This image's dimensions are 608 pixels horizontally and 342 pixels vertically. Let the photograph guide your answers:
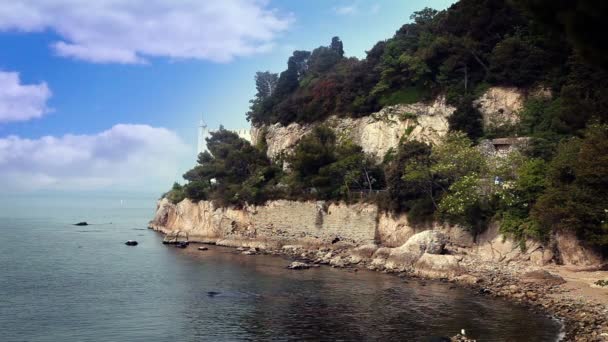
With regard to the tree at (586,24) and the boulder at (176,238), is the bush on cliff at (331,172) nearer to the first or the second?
the boulder at (176,238)

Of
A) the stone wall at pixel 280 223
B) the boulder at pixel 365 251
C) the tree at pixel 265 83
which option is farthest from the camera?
the tree at pixel 265 83

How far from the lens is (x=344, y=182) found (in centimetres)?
5388

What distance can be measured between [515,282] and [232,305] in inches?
687

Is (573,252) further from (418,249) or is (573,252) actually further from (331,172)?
(331,172)

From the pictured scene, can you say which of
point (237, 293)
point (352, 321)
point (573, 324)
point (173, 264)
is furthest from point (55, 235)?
point (573, 324)

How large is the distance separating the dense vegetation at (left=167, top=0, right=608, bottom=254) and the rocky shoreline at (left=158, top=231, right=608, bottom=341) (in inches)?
136

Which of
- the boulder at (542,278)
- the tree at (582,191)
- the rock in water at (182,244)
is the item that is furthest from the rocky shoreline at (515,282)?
the rock in water at (182,244)

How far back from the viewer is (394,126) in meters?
59.0

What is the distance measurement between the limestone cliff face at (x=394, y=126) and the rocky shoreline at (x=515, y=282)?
47.5ft

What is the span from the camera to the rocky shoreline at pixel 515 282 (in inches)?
943

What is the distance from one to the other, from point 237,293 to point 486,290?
15.2 m

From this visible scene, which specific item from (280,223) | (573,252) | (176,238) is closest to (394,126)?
(280,223)

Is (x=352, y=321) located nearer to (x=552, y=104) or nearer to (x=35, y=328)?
(x=35, y=328)

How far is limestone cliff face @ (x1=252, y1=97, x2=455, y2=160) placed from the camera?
55812mm
